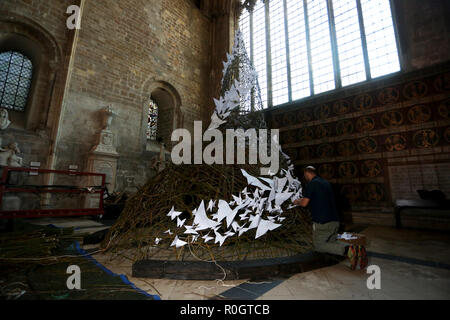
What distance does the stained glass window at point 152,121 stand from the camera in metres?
9.64

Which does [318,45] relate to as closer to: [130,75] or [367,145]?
[367,145]

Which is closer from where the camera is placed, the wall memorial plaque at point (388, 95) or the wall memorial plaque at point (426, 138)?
the wall memorial plaque at point (426, 138)

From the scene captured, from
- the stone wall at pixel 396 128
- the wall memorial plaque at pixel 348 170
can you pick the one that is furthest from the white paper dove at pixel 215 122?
the wall memorial plaque at pixel 348 170

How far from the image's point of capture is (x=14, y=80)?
6.54m

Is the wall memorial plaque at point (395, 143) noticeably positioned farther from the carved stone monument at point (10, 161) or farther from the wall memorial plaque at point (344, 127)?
the carved stone monument at point (10, 161)

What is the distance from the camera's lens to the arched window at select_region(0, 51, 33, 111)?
6.39 meters

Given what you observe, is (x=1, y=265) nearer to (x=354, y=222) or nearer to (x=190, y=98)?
(x=354, y=222)

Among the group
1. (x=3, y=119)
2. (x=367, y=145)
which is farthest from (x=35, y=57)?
(x=367, y=145)

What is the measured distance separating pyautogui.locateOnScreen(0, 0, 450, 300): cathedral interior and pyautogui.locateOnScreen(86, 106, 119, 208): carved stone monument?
0.05 metres

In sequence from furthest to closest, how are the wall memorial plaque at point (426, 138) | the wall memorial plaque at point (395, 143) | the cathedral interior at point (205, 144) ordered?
the wall memorial plaque at point (395, 143), the wall memorial plaque at point (426, 138), the cathedral interior at point (205, 144)

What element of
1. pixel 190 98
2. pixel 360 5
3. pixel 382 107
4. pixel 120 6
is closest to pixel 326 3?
pixel 360 5

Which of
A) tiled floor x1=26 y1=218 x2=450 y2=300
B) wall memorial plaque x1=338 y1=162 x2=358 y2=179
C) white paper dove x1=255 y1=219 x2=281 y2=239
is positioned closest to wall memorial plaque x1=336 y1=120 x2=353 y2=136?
wall memorial plaque x1=338 y1=162 x2=358 y2=179

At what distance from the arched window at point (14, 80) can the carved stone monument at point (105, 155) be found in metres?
2.29
